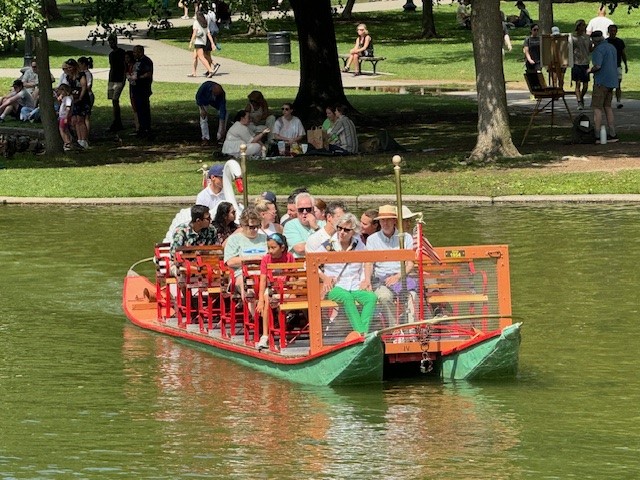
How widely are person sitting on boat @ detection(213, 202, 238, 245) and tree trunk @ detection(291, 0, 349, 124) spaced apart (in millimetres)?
16367

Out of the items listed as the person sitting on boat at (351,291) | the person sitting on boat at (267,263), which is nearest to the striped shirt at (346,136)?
the person sitting on boat at (267,263)

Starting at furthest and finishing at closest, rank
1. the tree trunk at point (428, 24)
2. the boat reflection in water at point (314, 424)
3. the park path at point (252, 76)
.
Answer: the tree trunk at point (428, 24) < the park path at point (252, 76) < the boat reflection in water at point (314, 424)

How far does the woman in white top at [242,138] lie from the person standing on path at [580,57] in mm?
9060

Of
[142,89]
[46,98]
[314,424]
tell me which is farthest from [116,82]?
[314,424]

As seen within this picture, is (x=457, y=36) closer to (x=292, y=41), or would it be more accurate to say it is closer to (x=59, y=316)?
(x=292, y=41)

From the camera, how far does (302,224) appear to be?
15211 millimetres

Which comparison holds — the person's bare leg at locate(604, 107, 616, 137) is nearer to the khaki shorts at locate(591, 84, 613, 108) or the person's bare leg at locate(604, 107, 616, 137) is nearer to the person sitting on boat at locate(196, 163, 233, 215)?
the khaki shorts at locate(591, 84, 613, 108)

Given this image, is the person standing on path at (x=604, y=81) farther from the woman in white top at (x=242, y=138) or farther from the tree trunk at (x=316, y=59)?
the tree trunk at (x=316, y=59)

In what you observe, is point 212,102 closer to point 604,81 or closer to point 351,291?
point 604,81

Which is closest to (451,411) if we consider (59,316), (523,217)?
(59,316)

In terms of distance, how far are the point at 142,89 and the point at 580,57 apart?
31.2 feet

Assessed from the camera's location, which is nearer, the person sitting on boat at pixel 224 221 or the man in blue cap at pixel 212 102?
the person sitting on boat at pixel 224 221

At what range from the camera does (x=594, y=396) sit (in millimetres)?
12500

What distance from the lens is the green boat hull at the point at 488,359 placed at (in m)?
12.8
